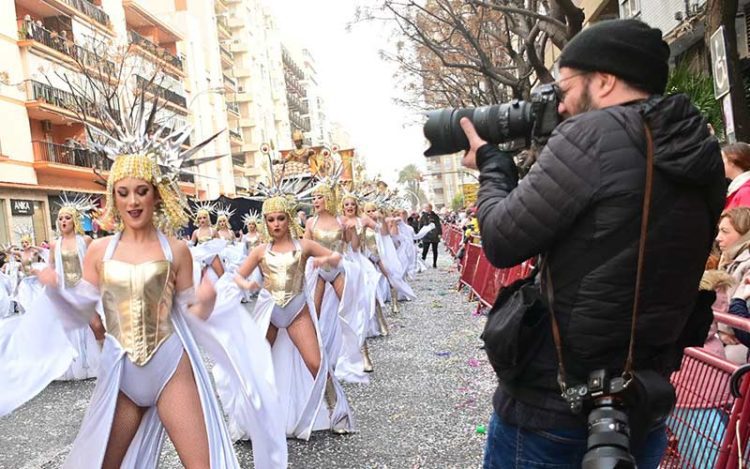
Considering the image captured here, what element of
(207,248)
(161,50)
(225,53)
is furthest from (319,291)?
(225,53)

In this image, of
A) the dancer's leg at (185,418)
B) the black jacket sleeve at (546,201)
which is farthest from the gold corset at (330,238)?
the black jacket sleeve at (546,201)

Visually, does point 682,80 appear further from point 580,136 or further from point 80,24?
point 80,24

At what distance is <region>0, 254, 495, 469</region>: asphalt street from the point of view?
467cm

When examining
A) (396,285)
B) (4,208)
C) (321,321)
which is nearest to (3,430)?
(321,321)

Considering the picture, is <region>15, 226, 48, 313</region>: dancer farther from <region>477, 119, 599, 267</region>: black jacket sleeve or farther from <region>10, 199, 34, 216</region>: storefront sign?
<region>10, 199, 34, 216</region>: storefront sign

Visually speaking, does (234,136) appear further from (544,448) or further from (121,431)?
(544,448)

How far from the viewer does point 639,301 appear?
1.61 metres

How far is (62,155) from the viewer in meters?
26.3

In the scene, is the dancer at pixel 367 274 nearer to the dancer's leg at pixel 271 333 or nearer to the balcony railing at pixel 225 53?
the dancer's leg at pixel 271 333

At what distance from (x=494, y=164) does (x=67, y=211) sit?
7783mm

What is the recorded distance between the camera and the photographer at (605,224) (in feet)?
5.21

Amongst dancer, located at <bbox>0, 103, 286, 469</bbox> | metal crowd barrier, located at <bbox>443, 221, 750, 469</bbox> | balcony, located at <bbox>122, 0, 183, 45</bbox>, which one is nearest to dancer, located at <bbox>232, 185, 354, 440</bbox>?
dancer, located at <bbox>0, 103, 286, 469</bbox>

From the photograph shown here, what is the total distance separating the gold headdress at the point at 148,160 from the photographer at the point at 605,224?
7.11 feet

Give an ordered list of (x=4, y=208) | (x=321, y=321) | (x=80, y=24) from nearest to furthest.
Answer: (x=321, y=321) → (x=4, y=208) → (x=80, y=24)
